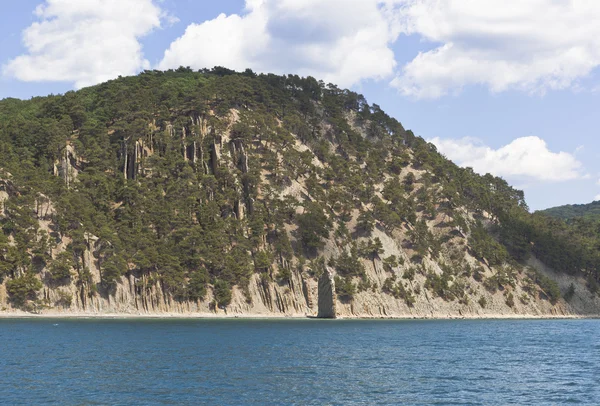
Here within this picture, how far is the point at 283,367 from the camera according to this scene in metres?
58.9

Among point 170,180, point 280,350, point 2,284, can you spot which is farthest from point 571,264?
point 2,284

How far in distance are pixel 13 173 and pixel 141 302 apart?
1438 inches

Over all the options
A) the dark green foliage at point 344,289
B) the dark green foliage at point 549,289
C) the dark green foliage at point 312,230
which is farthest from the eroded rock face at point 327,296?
the dark green foliage at point 549,289

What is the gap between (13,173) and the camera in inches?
5123

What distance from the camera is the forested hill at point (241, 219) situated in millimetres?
126562

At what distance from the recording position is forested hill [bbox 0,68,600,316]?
12656cm

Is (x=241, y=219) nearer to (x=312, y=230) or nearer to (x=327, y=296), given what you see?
(x=312, y=230)

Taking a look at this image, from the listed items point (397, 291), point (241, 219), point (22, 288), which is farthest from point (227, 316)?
point (397, 291)

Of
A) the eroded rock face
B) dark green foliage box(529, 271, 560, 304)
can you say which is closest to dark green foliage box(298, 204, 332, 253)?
the eroded rock face

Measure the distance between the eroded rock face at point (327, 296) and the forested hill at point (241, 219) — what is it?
518 millimetres

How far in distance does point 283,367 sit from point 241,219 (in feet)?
300

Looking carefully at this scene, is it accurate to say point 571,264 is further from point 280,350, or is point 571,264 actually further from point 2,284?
point 2,284

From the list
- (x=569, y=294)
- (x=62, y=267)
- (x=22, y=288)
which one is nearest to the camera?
(x=22, y=288)

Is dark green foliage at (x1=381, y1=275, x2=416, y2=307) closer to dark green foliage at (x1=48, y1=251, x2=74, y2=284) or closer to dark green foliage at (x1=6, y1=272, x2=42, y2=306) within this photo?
dark green foliage at (x1=48, y1=251, x2=74, y2=284)
